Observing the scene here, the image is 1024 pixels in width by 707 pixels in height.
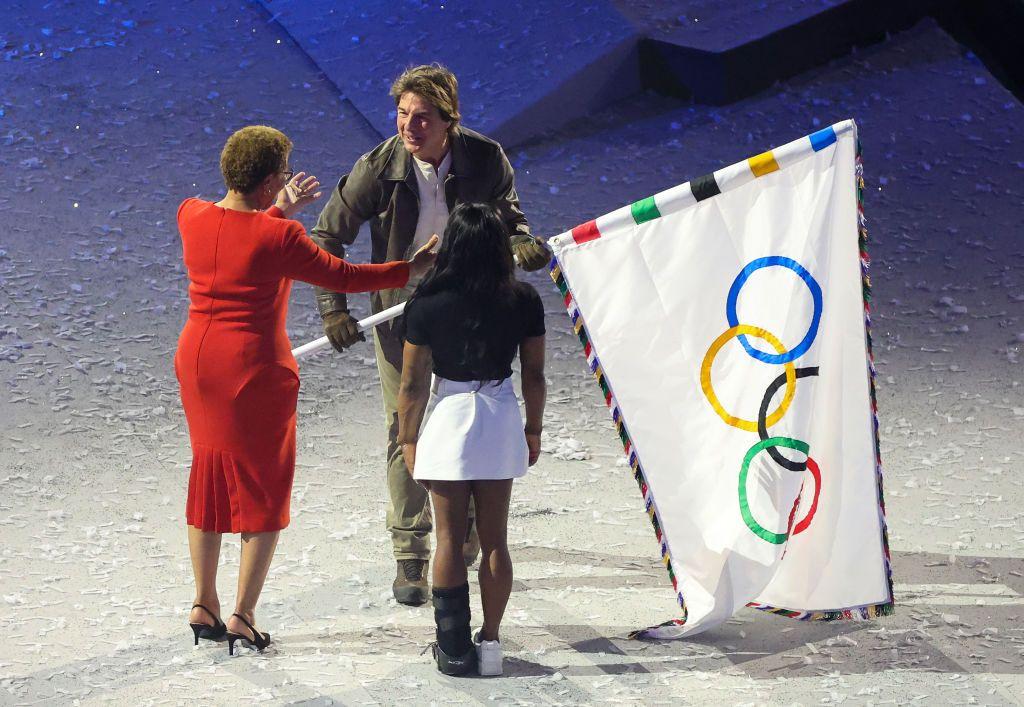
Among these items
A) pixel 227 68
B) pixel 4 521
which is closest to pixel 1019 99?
pixel 227 68

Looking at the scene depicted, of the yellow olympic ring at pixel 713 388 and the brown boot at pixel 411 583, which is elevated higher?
the yellow olympic ring at pixel 713 388

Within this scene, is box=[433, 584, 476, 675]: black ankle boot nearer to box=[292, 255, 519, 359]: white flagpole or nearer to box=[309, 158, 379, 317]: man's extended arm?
box=[292, 255, 519, 359]: white flagpole

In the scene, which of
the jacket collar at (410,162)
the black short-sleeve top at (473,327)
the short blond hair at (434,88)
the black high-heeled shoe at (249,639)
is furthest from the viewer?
the jacket collar at (410,162)

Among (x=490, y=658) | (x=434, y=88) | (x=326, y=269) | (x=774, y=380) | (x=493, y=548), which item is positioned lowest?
(x=490, y=658)

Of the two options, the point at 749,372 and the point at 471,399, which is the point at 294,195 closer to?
the point at 471,399

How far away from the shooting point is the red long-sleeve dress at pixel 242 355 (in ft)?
10.3

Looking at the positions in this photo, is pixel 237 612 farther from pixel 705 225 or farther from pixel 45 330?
pixel 45 330

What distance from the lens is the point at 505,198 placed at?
3.66 metres

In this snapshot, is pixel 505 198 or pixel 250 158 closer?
pixel 250 158

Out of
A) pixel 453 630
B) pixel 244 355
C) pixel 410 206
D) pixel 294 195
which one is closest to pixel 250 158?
pixel 294 195

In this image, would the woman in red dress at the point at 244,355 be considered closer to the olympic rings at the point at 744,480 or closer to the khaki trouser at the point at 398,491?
the khaki trouser at the point at 398,491

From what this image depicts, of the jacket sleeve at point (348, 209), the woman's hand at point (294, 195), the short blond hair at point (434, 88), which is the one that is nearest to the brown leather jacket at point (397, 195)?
the jacket sleeve at point (348, 209)

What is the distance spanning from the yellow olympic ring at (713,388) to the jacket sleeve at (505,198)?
2.15ft

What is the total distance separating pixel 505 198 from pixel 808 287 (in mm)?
880
